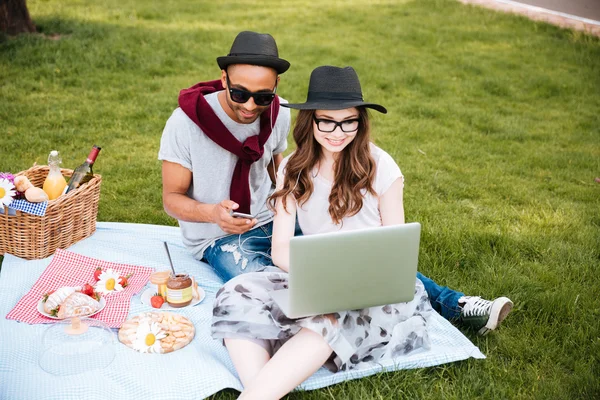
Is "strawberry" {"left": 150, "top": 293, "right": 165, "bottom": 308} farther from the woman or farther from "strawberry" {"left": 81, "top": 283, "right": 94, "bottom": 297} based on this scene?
the woman

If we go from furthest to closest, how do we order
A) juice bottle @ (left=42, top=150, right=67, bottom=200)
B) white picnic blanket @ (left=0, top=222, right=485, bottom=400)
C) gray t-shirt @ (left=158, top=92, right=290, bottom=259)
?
juice bottle @ (left=42, top=150, right=67, bottom=200) < gray t-shirt @ (left=158, top=92, right=290, bottom=259) < white picnic blanket @ (left=0, top=222, right=485, bottom=400)

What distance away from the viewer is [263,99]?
3.29 m

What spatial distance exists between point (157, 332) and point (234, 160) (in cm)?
109

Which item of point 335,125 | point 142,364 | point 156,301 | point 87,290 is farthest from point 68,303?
point 335,125

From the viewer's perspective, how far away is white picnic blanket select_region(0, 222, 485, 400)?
2746 mm

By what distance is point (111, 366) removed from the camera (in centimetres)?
288

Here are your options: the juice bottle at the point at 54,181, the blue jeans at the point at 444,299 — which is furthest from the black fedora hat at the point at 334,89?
the juice bottle at the point at 54,181

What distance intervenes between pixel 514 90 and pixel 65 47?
5.92 m

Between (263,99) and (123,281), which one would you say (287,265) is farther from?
(123,281)

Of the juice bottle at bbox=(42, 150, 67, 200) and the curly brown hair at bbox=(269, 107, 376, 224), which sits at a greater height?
the curly brown hair at bbox=(269, 107, 376, 224)

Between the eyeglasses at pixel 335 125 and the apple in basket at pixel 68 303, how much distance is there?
1516 mm

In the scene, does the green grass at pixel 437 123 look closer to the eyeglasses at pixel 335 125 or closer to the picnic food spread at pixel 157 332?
the picnic food spread at pixel 157 332

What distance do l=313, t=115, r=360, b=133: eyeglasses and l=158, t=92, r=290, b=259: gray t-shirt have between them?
0.70 metres

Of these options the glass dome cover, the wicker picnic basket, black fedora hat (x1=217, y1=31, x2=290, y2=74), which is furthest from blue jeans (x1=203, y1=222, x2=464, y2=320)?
black fedora hat (x1=217, y1=31, x2=290, y2=74)
